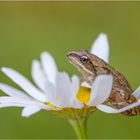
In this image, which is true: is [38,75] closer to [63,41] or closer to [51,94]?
[51,94]

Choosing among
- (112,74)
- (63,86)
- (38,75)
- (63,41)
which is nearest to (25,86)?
(38,75)

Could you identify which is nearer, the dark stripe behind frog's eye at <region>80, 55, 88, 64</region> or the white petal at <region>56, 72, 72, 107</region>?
the white petal at <region>56, 72, 72, 107</region>

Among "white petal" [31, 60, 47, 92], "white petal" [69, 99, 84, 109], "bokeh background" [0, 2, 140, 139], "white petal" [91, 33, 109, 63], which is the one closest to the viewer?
"white petal" [69, 99, 84, 109]

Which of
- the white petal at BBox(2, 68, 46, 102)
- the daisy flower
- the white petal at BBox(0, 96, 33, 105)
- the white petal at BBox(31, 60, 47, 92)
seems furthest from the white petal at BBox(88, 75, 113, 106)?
the white petal at BBox(31, 60, 47, 92)

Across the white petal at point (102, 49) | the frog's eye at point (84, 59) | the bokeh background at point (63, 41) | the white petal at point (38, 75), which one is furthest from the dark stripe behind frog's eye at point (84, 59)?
the bokeh background at point (63, 41)

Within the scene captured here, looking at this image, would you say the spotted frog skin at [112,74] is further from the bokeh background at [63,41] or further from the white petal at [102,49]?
the bokeh background at [63,41]

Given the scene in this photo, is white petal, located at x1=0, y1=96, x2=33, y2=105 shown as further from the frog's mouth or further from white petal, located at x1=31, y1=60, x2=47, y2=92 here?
white petal, located at x1=31, y1=60, x2=47, y2=92
